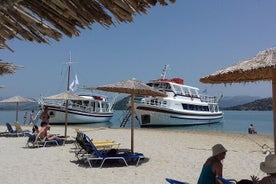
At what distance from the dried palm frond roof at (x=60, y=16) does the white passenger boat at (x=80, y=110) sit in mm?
34024

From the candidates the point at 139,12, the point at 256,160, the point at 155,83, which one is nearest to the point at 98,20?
the point at 139,12

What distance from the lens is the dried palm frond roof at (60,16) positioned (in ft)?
8.30

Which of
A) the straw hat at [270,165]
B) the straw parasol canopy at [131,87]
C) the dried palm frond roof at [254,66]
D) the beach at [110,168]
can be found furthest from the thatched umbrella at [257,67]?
the straw parasol canopy at [131,87]

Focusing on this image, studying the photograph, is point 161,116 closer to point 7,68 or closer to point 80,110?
point 80,110

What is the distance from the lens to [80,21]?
2.80 metres

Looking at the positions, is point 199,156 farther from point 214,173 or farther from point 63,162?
point 214,173

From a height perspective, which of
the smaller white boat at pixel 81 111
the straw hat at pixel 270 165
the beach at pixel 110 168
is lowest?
the beach at pixel 110 168

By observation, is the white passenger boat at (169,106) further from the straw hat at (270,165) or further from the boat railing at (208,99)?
the straw hat at (270,165)

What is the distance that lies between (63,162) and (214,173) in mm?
5786

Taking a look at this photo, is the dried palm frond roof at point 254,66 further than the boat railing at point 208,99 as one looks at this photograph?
No

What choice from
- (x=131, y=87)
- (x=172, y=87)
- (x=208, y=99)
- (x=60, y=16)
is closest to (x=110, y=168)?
(x=131, y=87)

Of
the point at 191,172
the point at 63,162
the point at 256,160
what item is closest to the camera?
the point at 191,172

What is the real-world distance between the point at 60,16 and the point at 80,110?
128 feet

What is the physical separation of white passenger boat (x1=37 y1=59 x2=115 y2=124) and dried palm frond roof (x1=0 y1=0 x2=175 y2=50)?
34.0 m
